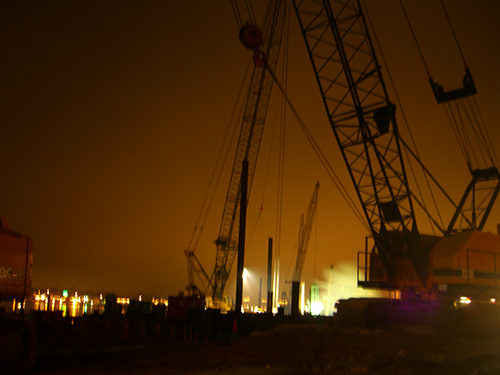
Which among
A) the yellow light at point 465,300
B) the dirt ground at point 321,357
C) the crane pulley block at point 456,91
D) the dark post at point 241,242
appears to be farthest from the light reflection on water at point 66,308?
the crane pulley block at point 456,91

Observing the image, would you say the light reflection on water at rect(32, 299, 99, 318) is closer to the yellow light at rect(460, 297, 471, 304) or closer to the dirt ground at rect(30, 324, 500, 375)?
the dirt ground at rect(30, 324, 500, 375)

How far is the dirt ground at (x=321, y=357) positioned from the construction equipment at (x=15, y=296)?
2.57 meters

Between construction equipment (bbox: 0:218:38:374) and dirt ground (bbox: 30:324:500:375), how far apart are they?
2.57m

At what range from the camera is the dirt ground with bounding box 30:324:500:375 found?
40.5 ft

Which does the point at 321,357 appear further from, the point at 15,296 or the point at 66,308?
the point at 66,308

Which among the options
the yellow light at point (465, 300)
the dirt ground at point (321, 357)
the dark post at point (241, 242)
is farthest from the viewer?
A: the dark post at point (241, 242)

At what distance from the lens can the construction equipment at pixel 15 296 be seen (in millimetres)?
10258

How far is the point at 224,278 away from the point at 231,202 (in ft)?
36.0

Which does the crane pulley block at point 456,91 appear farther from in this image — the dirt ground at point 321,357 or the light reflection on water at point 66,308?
the light reflection on water at point 66,308

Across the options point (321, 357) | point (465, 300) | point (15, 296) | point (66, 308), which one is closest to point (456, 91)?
point (465, 300)

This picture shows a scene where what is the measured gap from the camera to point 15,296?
11.2m

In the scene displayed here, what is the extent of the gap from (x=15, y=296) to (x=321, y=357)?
8.00 meters

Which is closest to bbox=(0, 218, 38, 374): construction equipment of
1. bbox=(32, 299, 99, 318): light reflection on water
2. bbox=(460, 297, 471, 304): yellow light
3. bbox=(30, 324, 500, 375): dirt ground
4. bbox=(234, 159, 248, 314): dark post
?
bbox=(30, 324, 500, 375): dirt ground

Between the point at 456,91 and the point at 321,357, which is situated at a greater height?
the point at 456,91
